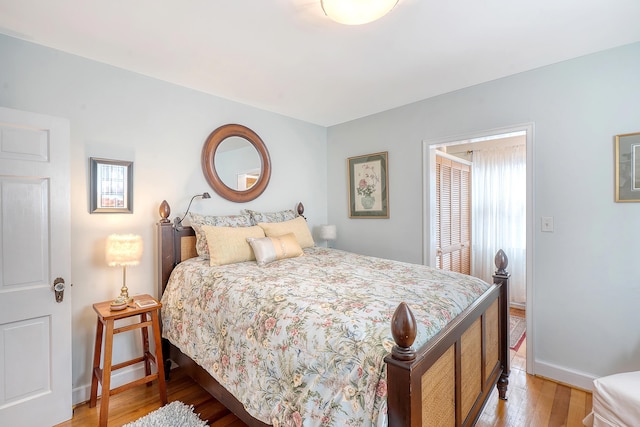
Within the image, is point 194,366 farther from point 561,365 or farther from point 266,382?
point 561,365

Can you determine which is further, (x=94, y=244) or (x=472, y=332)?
(x=94, y=244)

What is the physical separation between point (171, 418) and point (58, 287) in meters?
1.14

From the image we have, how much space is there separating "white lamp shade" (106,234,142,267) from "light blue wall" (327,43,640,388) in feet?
10.0

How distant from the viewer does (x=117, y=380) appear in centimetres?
231

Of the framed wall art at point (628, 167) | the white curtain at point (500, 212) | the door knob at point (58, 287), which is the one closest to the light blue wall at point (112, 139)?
the door knob at point (58, 287)

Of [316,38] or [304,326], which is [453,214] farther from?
[304,326]

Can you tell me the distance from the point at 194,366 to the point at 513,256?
401 centimetres

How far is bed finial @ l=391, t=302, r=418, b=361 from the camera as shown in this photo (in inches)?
38.7

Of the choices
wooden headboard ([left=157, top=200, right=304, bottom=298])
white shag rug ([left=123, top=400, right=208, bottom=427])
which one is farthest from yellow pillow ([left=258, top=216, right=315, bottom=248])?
white shag rug ([left=123, top=400, right=208, bottom=427])

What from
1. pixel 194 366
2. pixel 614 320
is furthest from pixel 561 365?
pixel 194 366

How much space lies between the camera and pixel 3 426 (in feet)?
5.71

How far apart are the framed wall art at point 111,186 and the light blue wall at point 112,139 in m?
0.05

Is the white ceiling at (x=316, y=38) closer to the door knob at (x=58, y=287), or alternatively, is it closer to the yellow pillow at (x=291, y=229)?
the yellow pillow at (x=291, y=229)

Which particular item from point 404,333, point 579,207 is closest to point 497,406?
point 579,207
